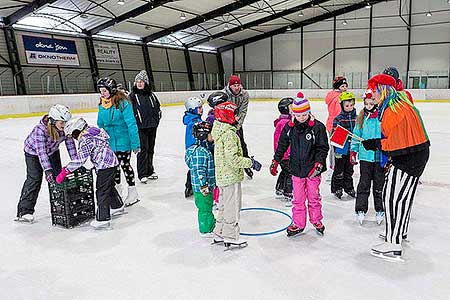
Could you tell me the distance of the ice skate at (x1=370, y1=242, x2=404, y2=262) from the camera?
2.77 metres

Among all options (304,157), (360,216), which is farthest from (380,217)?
(304,157)

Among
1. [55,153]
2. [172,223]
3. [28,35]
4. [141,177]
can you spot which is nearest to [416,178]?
[172,223]

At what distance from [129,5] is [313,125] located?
17557 mm

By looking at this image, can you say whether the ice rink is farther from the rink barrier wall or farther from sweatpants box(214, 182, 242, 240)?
the rink barrier wall

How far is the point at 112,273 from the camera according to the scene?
8.77ft

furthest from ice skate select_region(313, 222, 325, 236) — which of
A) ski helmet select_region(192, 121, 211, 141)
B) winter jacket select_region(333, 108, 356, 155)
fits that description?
ski helmet select_region(192, 121, 211, 141)

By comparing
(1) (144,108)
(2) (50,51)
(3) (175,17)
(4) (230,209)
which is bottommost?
(4) (230,209)

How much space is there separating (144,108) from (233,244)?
8.50 ft

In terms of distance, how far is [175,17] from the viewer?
2130cm

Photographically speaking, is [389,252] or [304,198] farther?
[304,198]

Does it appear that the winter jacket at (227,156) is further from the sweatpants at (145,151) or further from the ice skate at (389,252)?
the sweatpants at (145,151)

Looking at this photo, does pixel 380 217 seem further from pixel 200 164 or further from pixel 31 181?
pixel 31 181

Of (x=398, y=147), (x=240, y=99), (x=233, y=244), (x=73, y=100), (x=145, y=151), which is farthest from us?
(x=73, y=100)

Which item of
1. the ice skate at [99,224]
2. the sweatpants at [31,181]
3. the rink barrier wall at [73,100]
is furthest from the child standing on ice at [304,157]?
the rink barrier wall at [73,100]
